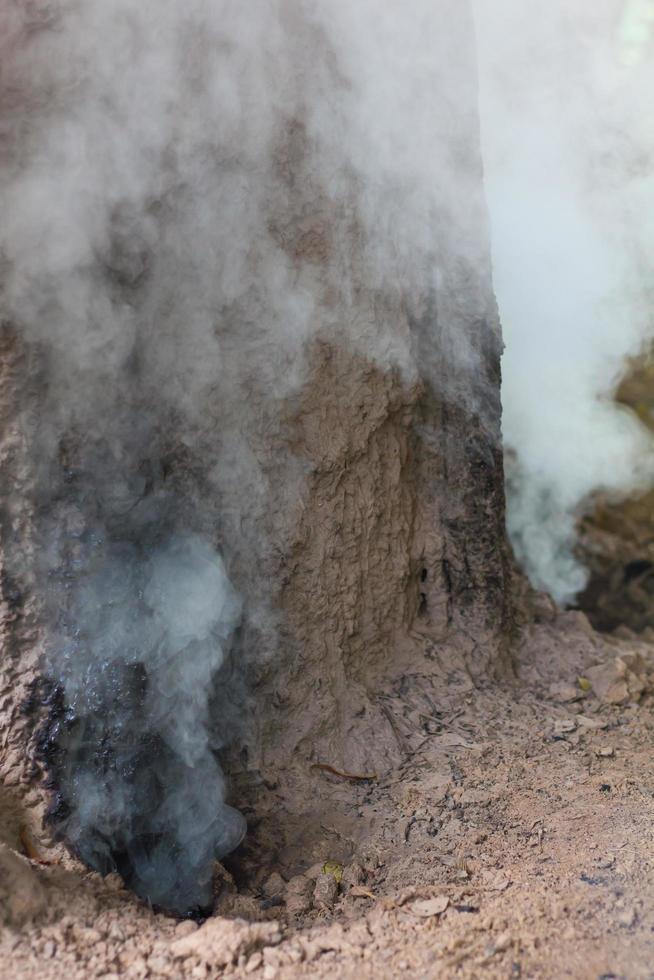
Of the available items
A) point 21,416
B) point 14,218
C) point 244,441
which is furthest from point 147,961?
point 14,218

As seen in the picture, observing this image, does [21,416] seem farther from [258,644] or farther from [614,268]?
[614,268]

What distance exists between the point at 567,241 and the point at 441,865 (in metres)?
2.86

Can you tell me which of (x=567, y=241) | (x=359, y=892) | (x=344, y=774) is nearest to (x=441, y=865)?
(x=359, y=892)

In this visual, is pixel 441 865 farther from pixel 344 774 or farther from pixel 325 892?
pixel 344 774

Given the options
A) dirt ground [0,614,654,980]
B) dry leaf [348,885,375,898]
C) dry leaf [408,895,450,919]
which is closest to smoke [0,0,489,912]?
dirt ground [0,614,654,980]

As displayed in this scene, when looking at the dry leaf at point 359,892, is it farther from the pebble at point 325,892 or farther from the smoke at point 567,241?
the smoke at point 567,241

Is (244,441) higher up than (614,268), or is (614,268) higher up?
(614,268)

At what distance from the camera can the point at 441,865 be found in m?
2.41

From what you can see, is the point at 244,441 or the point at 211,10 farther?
the point at 244,441

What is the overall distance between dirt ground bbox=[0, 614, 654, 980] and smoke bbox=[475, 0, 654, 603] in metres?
1.15

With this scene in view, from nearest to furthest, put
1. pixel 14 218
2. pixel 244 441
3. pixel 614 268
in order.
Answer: pixel 14 218 → pixel 244 441 → pixel 614 268

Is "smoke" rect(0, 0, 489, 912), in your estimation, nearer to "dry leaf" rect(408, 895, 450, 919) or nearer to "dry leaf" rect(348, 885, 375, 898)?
"dry leaf" rect(348, 885, 375, 898)

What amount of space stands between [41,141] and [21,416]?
625 mm

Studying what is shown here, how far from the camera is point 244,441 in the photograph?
2.79m
